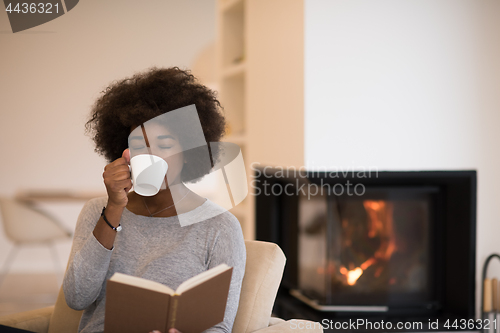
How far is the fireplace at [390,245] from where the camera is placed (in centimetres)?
208

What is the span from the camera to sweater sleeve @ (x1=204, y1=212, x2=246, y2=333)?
1.07 m

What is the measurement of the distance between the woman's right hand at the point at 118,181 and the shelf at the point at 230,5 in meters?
2.01

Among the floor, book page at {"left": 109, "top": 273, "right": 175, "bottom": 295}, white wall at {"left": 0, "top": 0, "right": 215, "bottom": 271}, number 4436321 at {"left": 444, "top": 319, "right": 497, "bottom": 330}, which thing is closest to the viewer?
book page at {"left": 109, "top": 273, "right": 175, "bottom": 295}

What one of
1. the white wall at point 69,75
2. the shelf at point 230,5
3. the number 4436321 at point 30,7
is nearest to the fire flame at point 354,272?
the shelf at point 230,5

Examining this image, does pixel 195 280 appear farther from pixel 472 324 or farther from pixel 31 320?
pixel 472 324

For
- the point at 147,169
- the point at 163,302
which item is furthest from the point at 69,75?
the point at 163,302

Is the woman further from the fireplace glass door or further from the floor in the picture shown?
the floor

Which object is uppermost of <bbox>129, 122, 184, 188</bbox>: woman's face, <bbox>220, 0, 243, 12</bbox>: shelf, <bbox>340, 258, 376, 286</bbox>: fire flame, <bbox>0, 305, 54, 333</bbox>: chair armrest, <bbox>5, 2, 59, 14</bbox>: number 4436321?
<bbox>5, 2, 59, 14</bbox>: number 4436321

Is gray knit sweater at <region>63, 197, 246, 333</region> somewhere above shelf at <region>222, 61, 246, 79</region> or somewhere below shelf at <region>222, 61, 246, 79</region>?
below

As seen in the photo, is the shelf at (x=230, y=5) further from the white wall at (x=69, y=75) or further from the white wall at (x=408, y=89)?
the white wall at (x=408, y=89)

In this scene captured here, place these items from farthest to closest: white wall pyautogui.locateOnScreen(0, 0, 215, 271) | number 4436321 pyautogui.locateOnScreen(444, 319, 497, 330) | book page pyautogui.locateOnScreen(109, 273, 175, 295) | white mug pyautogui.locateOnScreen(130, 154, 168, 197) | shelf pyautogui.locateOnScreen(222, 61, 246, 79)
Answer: white wall pyautogui.locateOnScreen(0, 0, 215, 271)
shelf pyautogui.locateOnScreen(222, 61, 246, 79)
number 4436321 pyautogui.locateOnScreen(444, 319, 497, 330)
white mug pyautogui.locateOnScreen(130, 154, 168, 197)
book page pyautogui.locateOnScreen(109, 273, 175, 295)

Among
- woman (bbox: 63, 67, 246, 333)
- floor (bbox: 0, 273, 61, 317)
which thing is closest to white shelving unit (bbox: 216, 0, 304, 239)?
woman (bbox: 63, 67, 246, 333)

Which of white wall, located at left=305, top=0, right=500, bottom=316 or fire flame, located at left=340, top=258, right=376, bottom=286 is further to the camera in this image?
fire flame, located at left=340, top=258, right=376, bottom=286

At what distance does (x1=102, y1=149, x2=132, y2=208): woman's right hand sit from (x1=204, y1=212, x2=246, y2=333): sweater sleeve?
0.86ft
